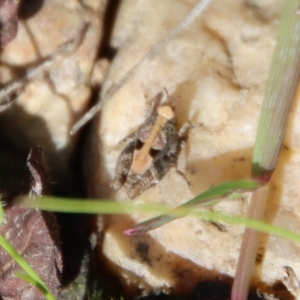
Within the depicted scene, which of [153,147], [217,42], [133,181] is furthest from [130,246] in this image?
[217,42]

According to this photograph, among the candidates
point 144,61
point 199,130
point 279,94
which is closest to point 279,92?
point 279,94

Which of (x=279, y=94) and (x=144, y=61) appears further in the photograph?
(x=144, y=61)

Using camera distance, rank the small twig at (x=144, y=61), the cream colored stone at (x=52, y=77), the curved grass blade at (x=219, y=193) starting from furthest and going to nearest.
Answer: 1. the cream colored stone at (x=52, y=77)
2. the small twig at (x=144, y=61)
3. the curved grass blade at (x=219, y=193)

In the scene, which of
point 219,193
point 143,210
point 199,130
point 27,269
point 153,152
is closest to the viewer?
point 143,210

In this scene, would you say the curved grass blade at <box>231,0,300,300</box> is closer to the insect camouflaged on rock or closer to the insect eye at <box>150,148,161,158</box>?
the insect camouflaged on rock

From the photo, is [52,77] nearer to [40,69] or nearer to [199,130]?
[40,69]

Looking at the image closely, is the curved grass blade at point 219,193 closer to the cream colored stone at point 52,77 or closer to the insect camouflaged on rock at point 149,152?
the insect camouflaged on rock at point 149,152

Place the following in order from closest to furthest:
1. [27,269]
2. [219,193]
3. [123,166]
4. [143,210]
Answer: [143,210] < [219,193] < [27,269] < [123,166]

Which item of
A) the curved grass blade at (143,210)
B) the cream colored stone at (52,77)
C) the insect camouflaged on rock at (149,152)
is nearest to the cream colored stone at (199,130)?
the insect camouflaged on rock at (149,152)
